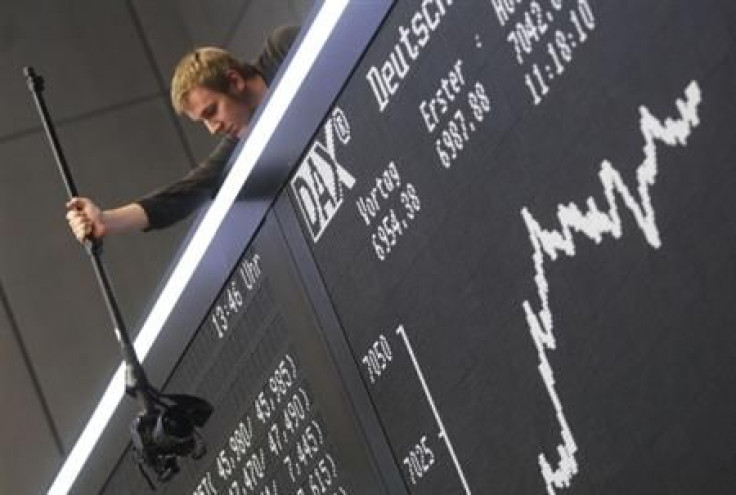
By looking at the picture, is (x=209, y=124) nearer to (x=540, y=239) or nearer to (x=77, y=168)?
(x=540, y=239)

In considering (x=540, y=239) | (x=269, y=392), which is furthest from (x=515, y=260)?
(x=269, y=392)

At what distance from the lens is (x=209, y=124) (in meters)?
3.31

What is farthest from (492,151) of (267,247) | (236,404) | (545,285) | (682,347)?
(236,404)

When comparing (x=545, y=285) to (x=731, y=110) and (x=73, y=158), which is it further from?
(x=73, y=158)

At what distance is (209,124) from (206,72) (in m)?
0.10

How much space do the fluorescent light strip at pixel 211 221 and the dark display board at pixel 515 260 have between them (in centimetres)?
8

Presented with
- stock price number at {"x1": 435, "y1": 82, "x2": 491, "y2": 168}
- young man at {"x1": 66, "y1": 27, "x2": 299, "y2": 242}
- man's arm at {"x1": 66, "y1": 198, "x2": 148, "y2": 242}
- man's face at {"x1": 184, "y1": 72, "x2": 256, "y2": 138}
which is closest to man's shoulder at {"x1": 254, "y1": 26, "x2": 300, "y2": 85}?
young man at {"x1": 66, "y1": 27, "x2": 299, "y2": 242}

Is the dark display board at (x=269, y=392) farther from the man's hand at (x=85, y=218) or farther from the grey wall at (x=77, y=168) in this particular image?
the grey wall at (x=77, y=168)

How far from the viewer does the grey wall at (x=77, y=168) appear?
584 cm

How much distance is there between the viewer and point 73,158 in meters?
6.08

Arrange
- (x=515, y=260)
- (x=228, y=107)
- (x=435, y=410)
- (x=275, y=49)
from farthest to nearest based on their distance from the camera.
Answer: (x=275, y=49) < (x=228, y=107) < (x=435, y=410) < (x=515, y=260)

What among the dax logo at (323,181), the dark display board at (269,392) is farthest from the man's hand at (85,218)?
the dax logo at (323,181)

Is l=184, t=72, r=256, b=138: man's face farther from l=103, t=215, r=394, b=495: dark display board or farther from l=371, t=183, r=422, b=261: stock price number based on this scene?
l=371, t=183, r=422, b=261: stock price number

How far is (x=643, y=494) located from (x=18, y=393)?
4033mm
